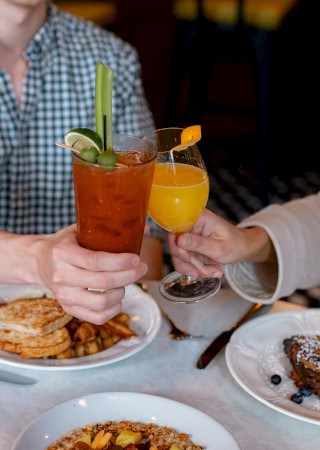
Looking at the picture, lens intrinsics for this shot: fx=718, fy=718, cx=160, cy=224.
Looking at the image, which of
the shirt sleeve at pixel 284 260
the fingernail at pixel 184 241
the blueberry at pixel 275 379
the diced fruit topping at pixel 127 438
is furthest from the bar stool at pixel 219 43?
the diced fruit topping at pixel 127 438

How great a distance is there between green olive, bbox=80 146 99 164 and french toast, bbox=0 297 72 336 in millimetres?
474

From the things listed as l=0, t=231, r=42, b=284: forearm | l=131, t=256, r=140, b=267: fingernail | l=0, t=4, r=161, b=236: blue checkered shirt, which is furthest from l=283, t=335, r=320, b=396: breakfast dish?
l=0, t=4, r=161, b=236: blue checkered shirt

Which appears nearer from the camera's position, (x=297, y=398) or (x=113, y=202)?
(x=113, y=202)

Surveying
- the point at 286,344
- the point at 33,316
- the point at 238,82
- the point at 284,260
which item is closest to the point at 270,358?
the point at 286,344

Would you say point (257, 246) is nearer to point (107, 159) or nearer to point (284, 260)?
point (284, 260)

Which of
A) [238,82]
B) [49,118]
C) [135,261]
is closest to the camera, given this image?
[135,261]

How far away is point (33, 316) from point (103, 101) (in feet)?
1.92

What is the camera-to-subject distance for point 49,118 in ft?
7.84

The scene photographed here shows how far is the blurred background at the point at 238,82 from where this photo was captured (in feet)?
13.2

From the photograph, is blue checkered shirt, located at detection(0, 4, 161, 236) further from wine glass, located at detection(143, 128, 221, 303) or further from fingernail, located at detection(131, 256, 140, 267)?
fingernail, located at detection(131, 256, 140, 267)

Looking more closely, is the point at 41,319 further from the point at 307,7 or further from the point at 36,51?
the point at 307,7

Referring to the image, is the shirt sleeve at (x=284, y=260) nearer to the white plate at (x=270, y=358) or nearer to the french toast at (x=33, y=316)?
the white plate at (x=270, y=358)

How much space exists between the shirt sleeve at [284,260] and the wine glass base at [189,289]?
Answer: 0.57 feet

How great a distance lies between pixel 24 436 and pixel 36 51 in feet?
4.67
